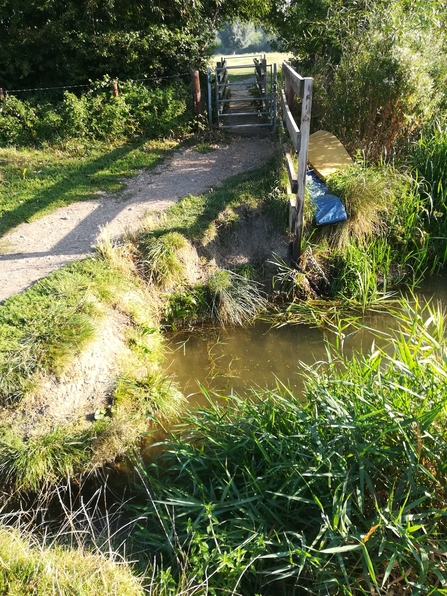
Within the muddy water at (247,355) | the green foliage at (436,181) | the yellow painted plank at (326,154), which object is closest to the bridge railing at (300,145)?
the yellow painted plank at (326,154)

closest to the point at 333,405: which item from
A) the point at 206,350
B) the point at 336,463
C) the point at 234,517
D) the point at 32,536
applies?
the point at 336,463

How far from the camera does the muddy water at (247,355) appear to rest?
16.4 feet

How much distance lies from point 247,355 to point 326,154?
12.4ft

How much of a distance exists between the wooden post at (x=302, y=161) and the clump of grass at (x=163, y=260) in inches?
57.4

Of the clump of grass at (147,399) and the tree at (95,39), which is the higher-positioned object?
the tree at (95,39)

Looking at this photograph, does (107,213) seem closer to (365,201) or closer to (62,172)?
(62,172)

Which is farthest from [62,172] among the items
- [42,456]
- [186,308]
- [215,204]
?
[42,456]

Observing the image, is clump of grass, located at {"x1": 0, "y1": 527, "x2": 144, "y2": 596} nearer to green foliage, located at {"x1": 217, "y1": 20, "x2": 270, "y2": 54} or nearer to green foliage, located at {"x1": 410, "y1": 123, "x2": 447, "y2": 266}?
A: green foliage, located at {"x1": 410, "y1": 123, "x2": 447, "y2": 266}

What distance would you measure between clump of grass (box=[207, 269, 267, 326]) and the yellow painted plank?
7.31ft

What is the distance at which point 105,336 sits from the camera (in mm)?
4988

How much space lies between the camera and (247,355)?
544 cm

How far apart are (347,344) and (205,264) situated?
205 cm

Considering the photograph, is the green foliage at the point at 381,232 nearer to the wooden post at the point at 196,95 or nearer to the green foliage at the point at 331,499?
the green foliage at the point at 331,499

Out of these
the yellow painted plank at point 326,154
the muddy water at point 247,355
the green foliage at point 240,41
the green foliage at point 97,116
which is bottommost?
the muddy water at point 247,355
